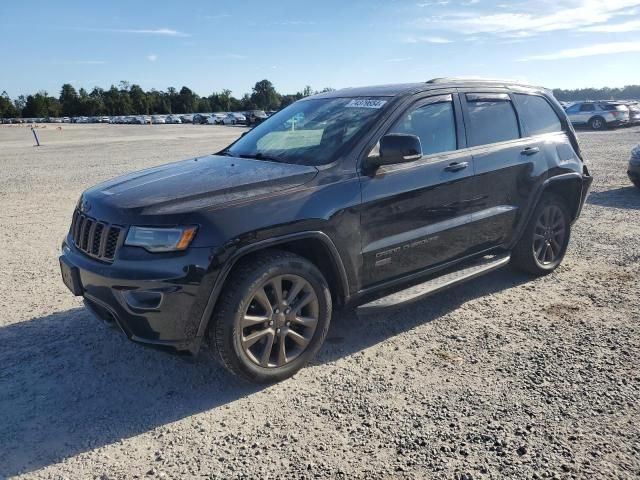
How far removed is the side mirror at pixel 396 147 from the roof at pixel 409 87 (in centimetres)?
67

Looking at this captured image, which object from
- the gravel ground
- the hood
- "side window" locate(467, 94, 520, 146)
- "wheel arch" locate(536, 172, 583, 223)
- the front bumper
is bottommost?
the gravel ground

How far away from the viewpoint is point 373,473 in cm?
262

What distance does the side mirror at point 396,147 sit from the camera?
3.61 metres

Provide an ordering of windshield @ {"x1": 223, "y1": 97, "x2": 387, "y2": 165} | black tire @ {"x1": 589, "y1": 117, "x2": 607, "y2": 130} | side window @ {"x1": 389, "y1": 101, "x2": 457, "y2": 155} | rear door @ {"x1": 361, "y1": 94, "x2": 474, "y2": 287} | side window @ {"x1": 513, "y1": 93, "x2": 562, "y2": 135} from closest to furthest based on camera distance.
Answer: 1. rear door @ {"x1": 361, "y1": 94, "x2": 474, "y2": 287}
2. windshield @ {"x1": 223, "y1": 97, "x2": 387, "y2": 165}
3. side window @ {"x1": 389, "y1": 101, "x2": 457, "y2": 155}
4. side window @ {"x1": 513, "y1": 93, "x2": 562, "y2": 135}
5. black tire @ {"x1": 589, "y1": 117, "x2": 607, "y2": 130}

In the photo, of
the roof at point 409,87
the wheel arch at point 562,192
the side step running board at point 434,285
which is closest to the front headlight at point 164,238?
the side step running board at point 434,285

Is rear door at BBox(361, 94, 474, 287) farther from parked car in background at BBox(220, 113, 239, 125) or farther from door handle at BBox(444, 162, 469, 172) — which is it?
parked car in background at BBox(220, 113, 239, 125)

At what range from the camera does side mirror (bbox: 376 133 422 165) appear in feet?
11.8

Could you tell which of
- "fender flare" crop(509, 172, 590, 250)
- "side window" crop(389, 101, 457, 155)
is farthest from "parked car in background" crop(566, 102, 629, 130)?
"side window" crop(389, 101, 457, 155)

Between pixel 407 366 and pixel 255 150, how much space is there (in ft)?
6.99

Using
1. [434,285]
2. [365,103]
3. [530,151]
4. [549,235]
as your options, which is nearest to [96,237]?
[365,103]

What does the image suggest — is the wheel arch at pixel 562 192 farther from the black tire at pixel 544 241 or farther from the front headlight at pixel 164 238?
the front headlight at pixel 164 238

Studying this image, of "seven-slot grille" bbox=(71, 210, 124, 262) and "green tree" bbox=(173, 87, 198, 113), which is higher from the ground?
"green tree" bbox=(173, 87, 198, 113)

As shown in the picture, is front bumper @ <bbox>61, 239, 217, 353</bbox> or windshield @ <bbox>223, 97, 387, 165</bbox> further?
windshield @ <bbox>223, 97, 387, 165</bbox>

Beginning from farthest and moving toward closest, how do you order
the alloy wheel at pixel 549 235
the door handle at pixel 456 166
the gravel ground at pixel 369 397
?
the alloy wheel at pixel 549 235 < the door handle at pixel 456 166 < the gravel ground at pixel 369 397
